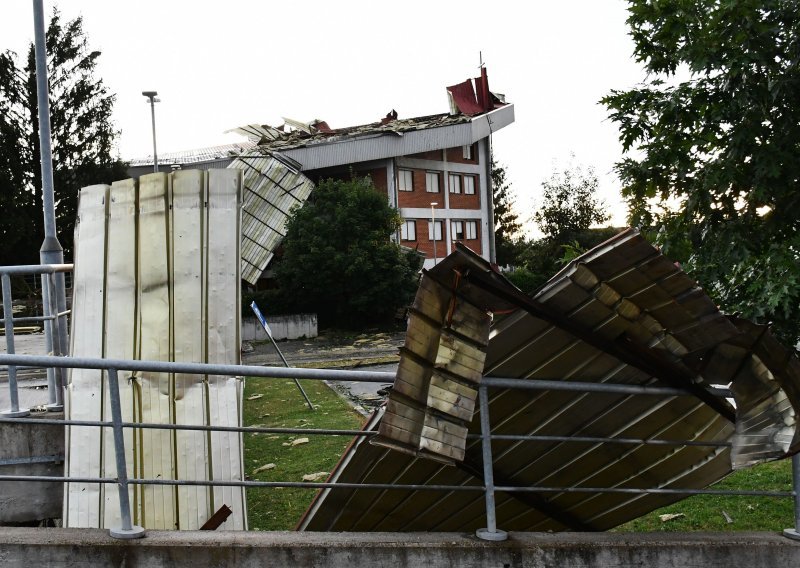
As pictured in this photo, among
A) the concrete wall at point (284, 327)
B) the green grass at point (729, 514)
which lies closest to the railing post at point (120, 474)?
the green grass at point (729, 514)

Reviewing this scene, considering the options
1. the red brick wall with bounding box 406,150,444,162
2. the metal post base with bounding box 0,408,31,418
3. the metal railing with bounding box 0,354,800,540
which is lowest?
the metal post base with bounding box 0,408,31,418

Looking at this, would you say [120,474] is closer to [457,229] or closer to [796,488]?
[796,488]

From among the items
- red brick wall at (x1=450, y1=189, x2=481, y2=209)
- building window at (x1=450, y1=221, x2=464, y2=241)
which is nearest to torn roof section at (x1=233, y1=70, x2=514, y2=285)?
red brick wall at (x1=450, y1=189, x2=481, y2=209)

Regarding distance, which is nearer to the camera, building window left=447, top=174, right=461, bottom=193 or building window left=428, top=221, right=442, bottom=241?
building window left=428, top=221, right=442, bottom=241

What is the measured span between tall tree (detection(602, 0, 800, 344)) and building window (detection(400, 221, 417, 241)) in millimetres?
33198

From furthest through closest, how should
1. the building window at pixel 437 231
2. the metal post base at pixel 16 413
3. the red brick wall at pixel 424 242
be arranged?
the building window at pixel 437 231 < the red brick wall at pixel 424 242 < the metal post base at pixel 16 413

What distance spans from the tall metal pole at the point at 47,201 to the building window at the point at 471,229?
35.2 m

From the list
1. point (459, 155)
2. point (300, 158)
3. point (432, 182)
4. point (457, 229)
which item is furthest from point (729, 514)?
point (459, 155)

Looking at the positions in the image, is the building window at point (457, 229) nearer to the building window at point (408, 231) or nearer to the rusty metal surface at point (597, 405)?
the building window at point (408, 231)

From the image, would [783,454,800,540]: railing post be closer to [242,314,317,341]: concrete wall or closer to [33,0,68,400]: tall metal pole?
[33,0,68,400]: tall metal pole

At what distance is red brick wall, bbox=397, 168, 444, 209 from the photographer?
39938 millimetres

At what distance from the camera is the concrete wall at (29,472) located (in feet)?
19.4

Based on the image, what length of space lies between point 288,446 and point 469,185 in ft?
118

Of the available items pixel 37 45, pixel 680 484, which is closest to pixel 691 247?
pixel 680 484
